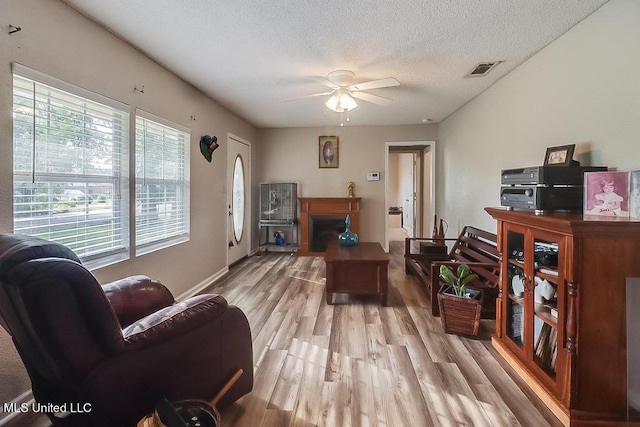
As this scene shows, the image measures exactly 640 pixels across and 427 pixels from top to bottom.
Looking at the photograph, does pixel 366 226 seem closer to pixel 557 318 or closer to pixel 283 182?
pixel 283 182

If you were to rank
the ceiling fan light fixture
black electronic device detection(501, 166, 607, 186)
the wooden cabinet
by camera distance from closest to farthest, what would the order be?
the wooden cabinet → black electronic device detection(501, 166, 607, 186) → the ceiling fan light fixture

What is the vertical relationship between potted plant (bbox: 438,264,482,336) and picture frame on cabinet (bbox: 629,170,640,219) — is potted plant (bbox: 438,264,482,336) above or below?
below

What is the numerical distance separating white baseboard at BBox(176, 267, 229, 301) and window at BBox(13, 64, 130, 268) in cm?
98

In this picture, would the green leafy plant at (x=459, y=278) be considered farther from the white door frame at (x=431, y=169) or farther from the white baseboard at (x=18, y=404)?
the white door frame at (x=431, y=169)

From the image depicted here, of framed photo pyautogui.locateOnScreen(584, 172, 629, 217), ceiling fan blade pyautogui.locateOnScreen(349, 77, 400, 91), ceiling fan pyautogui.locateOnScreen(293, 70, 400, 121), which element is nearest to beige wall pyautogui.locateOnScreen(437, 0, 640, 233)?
framed photo pyautogui.locateOnScreen(584, 172, 629, 217)

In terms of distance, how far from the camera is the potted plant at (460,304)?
2439mm

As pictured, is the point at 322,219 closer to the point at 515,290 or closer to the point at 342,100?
the point at 342,100

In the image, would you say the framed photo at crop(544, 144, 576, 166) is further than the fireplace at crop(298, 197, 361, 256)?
No

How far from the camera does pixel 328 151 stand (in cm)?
576

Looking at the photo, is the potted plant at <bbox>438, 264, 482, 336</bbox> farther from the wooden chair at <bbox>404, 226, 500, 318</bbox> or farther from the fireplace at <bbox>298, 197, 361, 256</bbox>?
the fireplace at <bbox>298, 197, 361, 256</bbox>

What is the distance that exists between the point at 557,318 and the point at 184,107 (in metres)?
3.72

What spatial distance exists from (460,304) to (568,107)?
171 centimetres

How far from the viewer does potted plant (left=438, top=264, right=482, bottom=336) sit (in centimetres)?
244

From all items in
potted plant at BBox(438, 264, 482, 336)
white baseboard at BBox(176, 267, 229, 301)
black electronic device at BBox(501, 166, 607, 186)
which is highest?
black electronic device at BBox(501, 166, 607, 186)
